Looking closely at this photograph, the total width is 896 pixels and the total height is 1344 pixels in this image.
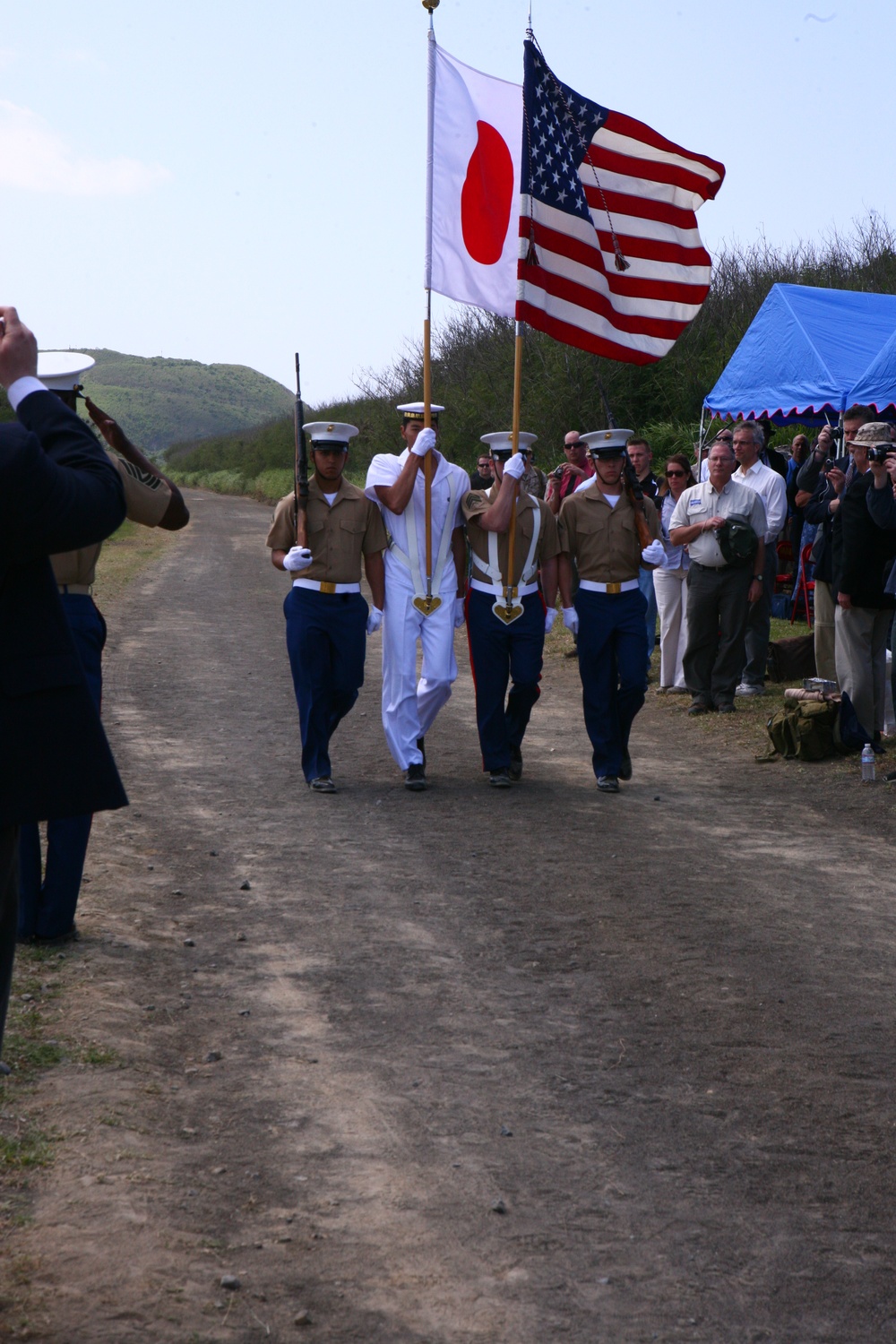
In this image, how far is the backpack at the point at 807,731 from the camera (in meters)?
9.30

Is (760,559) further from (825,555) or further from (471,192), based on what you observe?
(471,192)

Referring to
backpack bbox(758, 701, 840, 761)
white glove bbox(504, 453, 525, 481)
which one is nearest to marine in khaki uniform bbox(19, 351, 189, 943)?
white glove bbox(504, 453, 525, 481)

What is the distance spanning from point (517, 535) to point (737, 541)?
2.89 m

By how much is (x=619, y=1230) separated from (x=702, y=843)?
3.98 m

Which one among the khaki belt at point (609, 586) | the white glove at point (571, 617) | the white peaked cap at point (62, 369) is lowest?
the white glove at point (571, 617)

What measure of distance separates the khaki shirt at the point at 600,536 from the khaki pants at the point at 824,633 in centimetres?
248

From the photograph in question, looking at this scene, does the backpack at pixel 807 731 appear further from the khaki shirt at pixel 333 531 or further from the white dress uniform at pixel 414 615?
the khaki shirt at pixel 333 531

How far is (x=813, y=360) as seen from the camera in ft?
46.8

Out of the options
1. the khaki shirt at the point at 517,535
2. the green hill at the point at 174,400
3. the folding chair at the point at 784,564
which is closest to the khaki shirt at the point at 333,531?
the khaki shirt at the point at 517,535

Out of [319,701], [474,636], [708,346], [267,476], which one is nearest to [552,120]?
[474,636]

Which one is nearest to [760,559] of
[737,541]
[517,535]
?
[737,541]

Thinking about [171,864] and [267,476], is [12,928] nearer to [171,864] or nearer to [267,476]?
[171,864]

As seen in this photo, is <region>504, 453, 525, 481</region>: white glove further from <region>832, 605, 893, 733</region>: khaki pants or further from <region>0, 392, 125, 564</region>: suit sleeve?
<region>0, 392, 125, 564</region>: suit sleeve

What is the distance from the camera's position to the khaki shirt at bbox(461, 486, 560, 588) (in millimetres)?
8719
